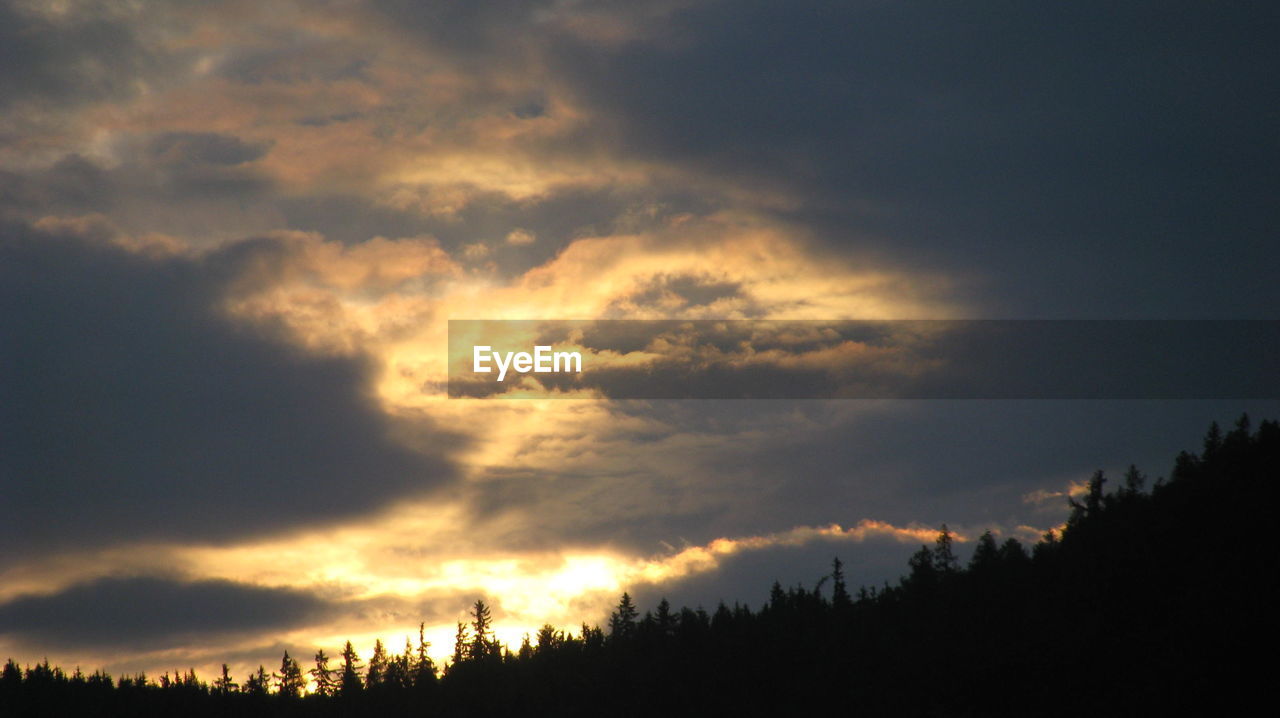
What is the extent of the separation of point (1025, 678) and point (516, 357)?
137398 mm

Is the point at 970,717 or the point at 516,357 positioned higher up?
the point at 516,357

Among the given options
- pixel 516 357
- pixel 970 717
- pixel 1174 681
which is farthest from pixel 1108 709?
pixel 516 357

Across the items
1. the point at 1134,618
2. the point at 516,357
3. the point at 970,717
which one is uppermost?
the point at 516,357

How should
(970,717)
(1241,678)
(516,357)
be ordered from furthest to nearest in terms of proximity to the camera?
(970,717)
(1241,678)
(516,357)

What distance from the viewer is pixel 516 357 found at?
9844cm

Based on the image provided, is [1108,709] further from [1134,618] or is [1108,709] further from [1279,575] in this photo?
[1279,575]

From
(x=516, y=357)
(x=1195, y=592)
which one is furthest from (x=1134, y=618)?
(x=516, y=357)

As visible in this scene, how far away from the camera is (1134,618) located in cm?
19838

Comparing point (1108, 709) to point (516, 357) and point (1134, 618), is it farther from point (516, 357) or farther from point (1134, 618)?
point (516, 357)

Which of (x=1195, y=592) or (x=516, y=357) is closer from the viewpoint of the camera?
(x=516, y=357)

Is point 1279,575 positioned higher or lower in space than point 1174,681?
higher

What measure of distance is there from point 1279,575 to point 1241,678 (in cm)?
3647

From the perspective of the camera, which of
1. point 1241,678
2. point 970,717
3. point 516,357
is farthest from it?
point 970,717

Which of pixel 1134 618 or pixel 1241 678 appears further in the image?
pixel 1134 618
